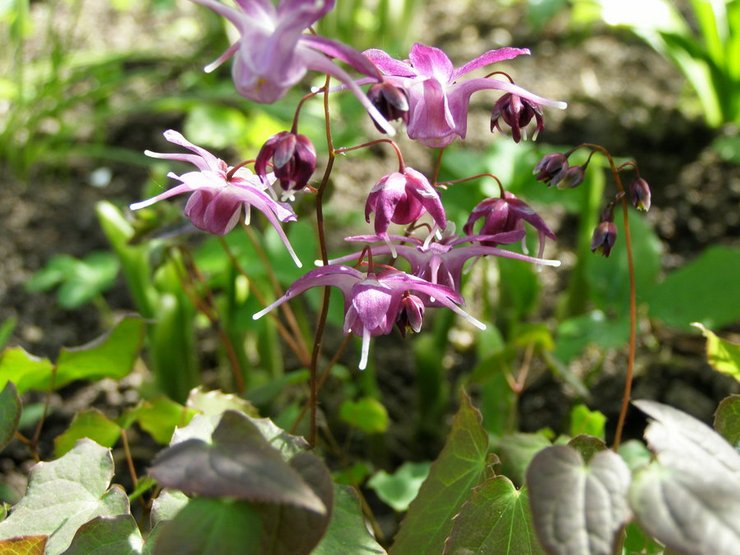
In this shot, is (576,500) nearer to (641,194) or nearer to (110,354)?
(641,194)

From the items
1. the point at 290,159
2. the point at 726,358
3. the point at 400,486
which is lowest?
the point at 400,486

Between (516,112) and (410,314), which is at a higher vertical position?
(516,112)

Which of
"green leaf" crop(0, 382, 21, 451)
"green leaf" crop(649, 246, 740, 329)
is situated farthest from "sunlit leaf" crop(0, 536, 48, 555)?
"green leaf" crop(649, 246, 740, 329)

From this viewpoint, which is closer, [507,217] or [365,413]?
[507,217]

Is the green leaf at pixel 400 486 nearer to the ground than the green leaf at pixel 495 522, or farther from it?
nearer to the ground

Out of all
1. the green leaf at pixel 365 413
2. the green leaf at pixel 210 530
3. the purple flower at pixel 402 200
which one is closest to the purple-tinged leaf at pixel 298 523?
the green leaf at pixel 210 530

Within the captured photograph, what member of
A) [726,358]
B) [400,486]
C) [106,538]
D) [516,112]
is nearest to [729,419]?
[726,358]

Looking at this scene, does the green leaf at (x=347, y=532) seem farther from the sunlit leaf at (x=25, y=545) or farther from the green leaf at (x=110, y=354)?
the green leaf at (x=110, y=354)

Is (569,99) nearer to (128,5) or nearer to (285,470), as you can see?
(128,5)
